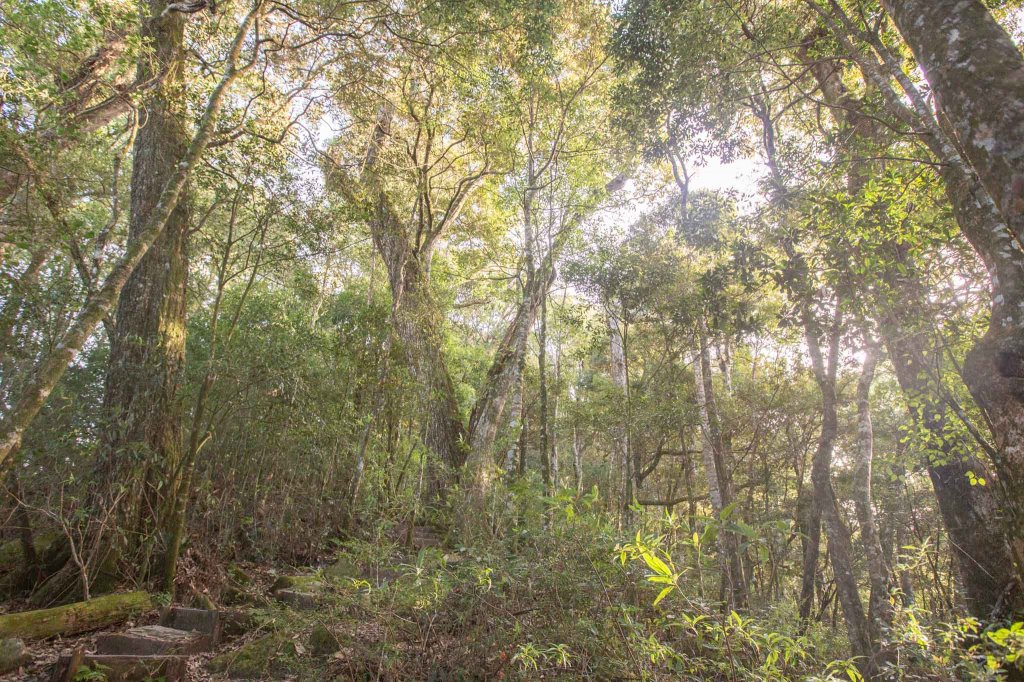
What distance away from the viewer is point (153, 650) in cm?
381

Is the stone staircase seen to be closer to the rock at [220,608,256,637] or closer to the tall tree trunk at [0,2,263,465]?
the rock at [220,608,256,637]

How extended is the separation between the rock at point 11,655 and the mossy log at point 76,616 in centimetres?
27

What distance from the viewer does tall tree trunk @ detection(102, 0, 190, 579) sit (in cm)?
501

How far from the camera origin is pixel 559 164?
10820 mm

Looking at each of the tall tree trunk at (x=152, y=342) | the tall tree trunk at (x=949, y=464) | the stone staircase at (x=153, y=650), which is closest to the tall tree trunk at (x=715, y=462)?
the tall tree trunk at (x=949, y=464)

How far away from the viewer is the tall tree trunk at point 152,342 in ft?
16.4

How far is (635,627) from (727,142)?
7.06 meters

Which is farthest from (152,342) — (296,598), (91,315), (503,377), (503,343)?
(503,343)

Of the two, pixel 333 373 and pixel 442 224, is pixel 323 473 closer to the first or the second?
pixel 333 373

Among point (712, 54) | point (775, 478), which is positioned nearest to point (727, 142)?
point (712, 54)

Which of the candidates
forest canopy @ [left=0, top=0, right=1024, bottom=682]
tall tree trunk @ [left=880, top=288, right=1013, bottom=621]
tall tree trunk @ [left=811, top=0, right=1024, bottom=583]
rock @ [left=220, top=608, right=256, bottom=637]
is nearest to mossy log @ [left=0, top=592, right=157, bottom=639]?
forest canopy @ [left=0, top=0, right=1024, bottom=682]

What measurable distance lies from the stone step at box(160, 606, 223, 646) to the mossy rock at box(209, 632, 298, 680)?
1.89 feet

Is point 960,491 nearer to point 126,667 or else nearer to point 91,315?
point 126,667

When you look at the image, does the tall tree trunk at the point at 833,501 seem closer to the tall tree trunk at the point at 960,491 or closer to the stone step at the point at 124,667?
the tall tree trunk at the point at 960,491
